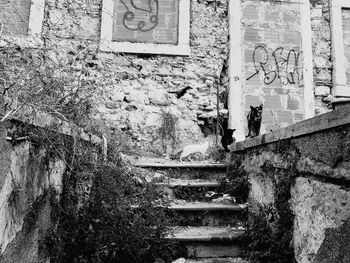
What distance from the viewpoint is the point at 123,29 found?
5699mm

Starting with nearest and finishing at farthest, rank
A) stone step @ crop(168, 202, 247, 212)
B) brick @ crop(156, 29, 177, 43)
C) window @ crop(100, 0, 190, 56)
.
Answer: stone step @ crop(168, 202, 247, 212) → window @ crop(100, 0, 190, 56) → brick @ crop(156, 29, 177, 43)

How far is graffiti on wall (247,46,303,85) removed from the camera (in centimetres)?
583

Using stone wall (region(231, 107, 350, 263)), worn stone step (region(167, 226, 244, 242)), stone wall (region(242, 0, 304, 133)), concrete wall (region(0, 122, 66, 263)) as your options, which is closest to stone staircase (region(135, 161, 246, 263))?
worn stone step (region(167, 226, 244, 242))

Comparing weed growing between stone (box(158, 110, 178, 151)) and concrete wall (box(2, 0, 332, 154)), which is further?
concrete wall (box(2, 0, 332, 154))

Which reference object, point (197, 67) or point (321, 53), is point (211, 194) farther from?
point (321, 53)

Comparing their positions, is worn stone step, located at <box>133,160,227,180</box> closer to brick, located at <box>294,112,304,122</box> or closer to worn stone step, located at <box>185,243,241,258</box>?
worn stone step, located at <box>185,243,241,258</box>

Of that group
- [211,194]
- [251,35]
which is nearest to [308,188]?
[211,194]

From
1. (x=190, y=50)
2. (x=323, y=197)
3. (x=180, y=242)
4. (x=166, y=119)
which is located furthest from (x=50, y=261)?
(x=190, y=50)

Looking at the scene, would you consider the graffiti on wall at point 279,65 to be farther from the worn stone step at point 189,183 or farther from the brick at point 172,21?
the worn stone step at point 189,183

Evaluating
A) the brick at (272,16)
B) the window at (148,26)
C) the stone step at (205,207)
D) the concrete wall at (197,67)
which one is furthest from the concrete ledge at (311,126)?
the brick at (272,16)

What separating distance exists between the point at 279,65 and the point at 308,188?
4381mm

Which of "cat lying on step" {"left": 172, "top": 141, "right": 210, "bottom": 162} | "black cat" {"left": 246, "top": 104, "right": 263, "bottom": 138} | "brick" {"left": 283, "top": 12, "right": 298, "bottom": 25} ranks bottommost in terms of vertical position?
"cat lying on step" {"left": 172, "top": 141, "right": 210, "bottom": 162}

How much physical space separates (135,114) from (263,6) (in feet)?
10.3

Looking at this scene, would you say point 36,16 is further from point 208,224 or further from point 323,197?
point 323,197
